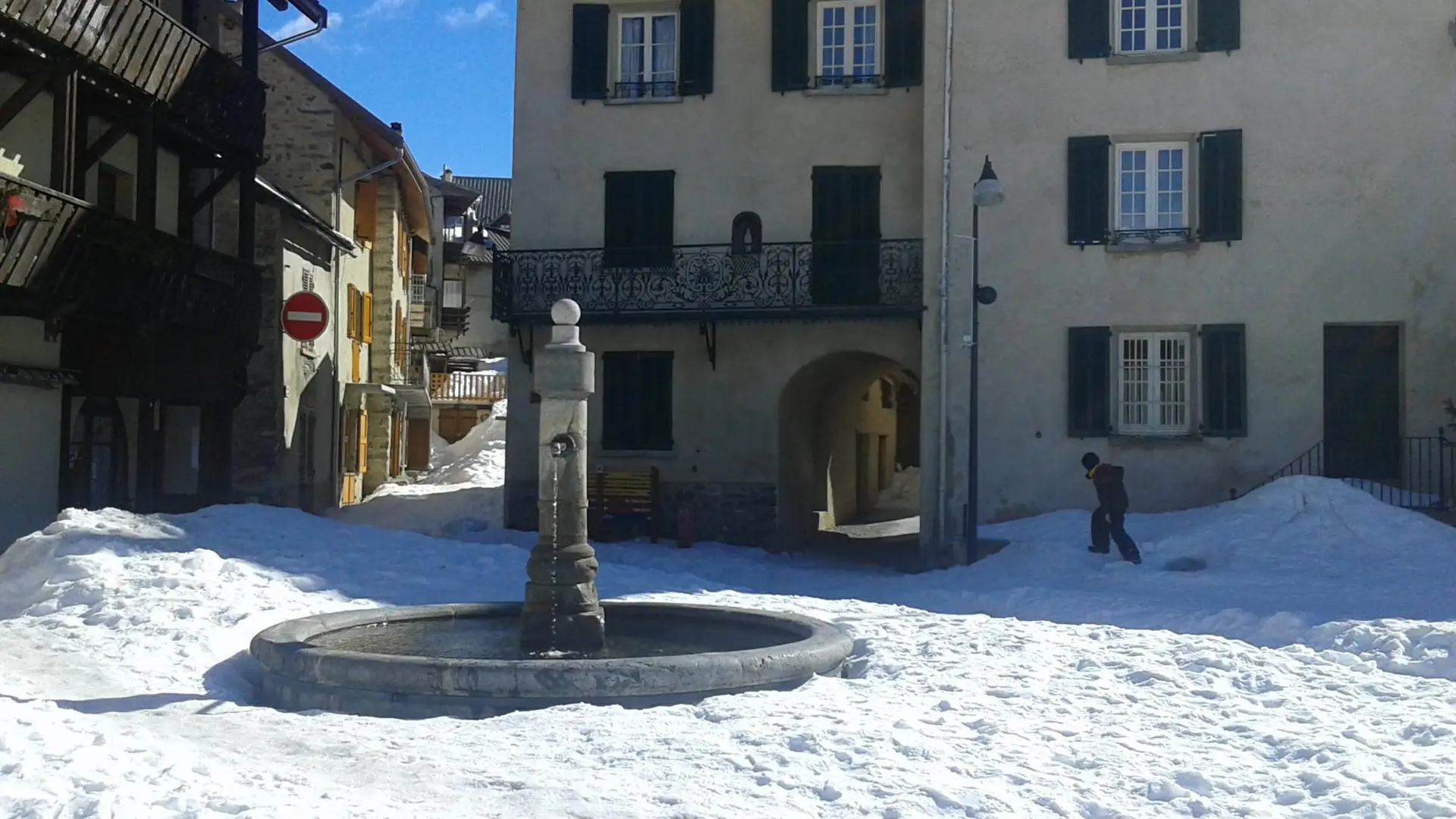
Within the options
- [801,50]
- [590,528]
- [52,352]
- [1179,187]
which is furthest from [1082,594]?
[52,352]

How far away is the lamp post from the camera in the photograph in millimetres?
18141

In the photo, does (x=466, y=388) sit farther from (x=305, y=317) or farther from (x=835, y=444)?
(x=305, y=317)

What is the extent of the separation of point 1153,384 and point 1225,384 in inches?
38.4

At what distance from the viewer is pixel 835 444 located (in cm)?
2892

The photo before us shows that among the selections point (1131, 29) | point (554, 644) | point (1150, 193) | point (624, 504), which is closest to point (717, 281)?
point (624, 504)

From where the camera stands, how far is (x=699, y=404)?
23.4 meters

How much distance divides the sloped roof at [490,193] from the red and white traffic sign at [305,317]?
5103 centimetres

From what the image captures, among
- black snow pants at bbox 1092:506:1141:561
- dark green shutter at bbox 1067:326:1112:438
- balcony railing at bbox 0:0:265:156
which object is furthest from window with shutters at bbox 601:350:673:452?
black snow pants at bbox 1092:506:1141:561

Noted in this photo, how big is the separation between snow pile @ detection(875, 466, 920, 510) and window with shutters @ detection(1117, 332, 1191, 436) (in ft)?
53.5

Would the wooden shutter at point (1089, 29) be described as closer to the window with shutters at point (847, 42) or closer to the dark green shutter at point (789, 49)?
the window with shutters at point (847, 42)

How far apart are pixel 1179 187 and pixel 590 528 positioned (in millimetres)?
10272

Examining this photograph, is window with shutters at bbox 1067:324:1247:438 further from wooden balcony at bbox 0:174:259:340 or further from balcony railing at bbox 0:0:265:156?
balcony railing at bbox 0:0:265:156

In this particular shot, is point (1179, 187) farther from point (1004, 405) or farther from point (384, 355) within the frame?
point (384, 355)

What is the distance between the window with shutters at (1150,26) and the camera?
68.5 feet
